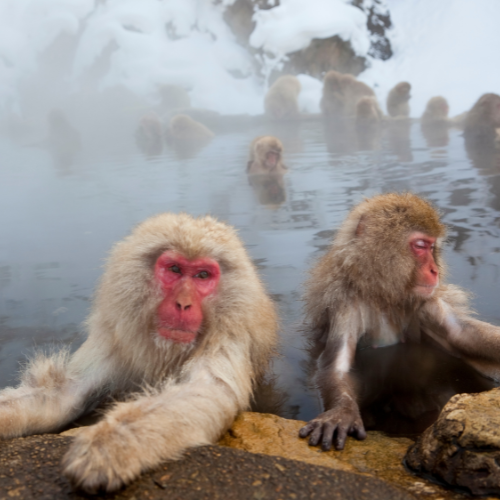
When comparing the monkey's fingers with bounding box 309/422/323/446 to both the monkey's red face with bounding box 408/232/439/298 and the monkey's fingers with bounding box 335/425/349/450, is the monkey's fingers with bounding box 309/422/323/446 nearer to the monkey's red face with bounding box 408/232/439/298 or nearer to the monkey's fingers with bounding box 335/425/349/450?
the monkey's fingers with bounding box 335/425/349/450

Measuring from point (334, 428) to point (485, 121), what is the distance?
9.87 metres

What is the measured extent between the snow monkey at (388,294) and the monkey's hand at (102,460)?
49.7 inches

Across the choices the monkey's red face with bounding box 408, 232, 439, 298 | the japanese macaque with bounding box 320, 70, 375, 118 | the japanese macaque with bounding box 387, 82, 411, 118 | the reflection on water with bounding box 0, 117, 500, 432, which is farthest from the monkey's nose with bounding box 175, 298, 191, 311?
the japanese macaque with bounding box 320, 70, 375, 118

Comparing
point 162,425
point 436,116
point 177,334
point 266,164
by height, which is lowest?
point 162,425

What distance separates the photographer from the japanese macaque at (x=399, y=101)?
16.1m

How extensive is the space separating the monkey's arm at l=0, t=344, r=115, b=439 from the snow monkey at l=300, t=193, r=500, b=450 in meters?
1.18

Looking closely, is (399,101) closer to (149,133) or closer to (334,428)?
(149,133)

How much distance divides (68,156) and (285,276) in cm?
994

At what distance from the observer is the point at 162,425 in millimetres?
2043

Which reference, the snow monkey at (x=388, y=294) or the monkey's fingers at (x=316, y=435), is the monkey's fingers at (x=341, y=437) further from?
the snow monkey at (x=388, y=294)

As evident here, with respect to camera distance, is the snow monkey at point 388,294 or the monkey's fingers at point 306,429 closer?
the monkey's fingers at point 306,429

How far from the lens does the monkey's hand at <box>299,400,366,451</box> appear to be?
238cm

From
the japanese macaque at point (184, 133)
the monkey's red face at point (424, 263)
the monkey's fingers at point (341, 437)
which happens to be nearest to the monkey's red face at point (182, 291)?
the monkey's fingers at point (341, 437)

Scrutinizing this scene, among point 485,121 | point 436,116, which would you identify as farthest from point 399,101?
point 485,121
